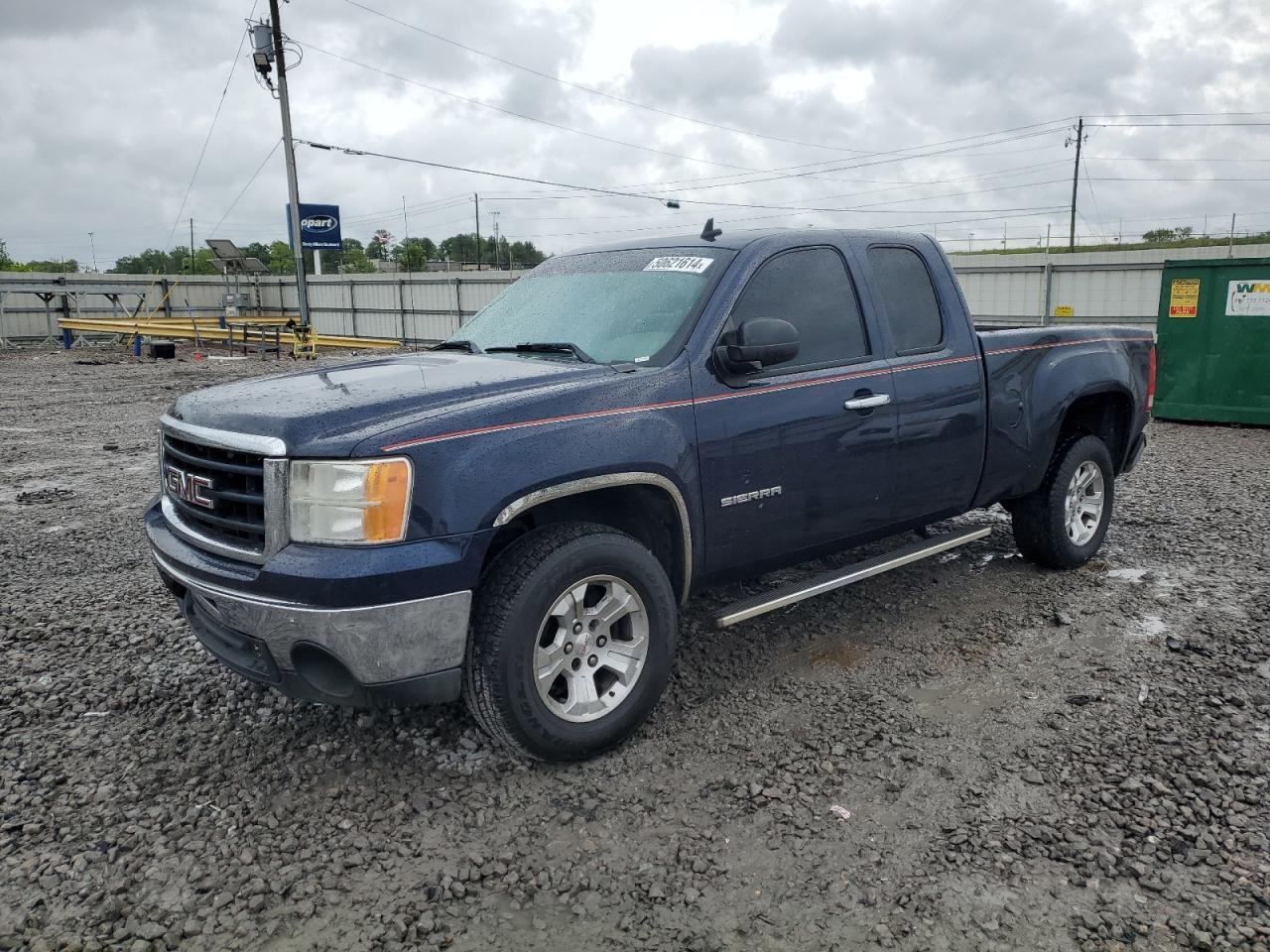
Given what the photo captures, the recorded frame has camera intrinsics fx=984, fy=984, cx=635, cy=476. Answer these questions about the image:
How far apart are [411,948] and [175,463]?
2.09 meters

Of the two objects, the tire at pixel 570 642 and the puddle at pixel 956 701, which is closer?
the tire at pixel 570 642

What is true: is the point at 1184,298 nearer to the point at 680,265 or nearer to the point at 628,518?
the point at 680,265

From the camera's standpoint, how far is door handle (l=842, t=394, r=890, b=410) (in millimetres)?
4355

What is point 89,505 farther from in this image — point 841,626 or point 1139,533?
point 1139,533

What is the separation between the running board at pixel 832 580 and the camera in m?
3.99

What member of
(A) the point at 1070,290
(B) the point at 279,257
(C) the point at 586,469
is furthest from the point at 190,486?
(B) the point at 279,257

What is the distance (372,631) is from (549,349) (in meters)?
1.63

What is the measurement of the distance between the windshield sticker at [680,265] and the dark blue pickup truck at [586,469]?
2 cm

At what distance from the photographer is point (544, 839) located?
124 inches

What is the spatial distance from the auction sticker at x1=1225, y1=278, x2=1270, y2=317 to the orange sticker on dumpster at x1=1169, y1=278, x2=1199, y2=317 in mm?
349

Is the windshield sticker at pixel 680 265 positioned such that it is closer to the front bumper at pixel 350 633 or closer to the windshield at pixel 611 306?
the windshield at pixel 611 306

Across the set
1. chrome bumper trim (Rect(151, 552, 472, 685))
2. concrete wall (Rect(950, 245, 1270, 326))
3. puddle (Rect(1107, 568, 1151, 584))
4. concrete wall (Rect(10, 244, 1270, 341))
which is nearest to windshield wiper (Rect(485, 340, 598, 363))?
chrome bumper trim (Rect(151, 552, 472, 685))

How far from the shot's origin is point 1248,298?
1145 cm

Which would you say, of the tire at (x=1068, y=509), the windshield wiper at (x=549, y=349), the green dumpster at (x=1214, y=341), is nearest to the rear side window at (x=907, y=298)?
the tire at (x=1068, y=509)
